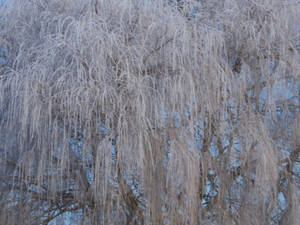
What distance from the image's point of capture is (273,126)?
300cm

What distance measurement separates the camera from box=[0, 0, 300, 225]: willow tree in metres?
2.35

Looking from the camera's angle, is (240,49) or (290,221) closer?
(290,221)

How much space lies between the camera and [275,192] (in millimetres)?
2578

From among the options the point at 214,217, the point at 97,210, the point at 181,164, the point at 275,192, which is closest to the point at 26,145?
the point at 97,210

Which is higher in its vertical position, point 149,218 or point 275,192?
point 275,192

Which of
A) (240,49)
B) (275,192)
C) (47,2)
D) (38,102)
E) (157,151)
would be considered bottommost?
(275,192)

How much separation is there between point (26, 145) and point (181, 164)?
1147 millimetres

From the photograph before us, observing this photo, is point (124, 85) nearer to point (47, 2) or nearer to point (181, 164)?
point (181, 164)

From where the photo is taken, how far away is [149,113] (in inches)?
96.9

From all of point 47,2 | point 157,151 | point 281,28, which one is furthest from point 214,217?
point 47,2

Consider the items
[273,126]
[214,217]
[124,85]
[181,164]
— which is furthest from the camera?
[273,126]

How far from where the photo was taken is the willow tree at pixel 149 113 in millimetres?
2346

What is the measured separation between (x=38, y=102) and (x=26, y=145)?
44 centimetres

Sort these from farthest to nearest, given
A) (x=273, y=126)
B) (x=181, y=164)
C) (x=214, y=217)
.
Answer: (x=273, y=126)
(x=214, y=217)
(x=181, y=164)
